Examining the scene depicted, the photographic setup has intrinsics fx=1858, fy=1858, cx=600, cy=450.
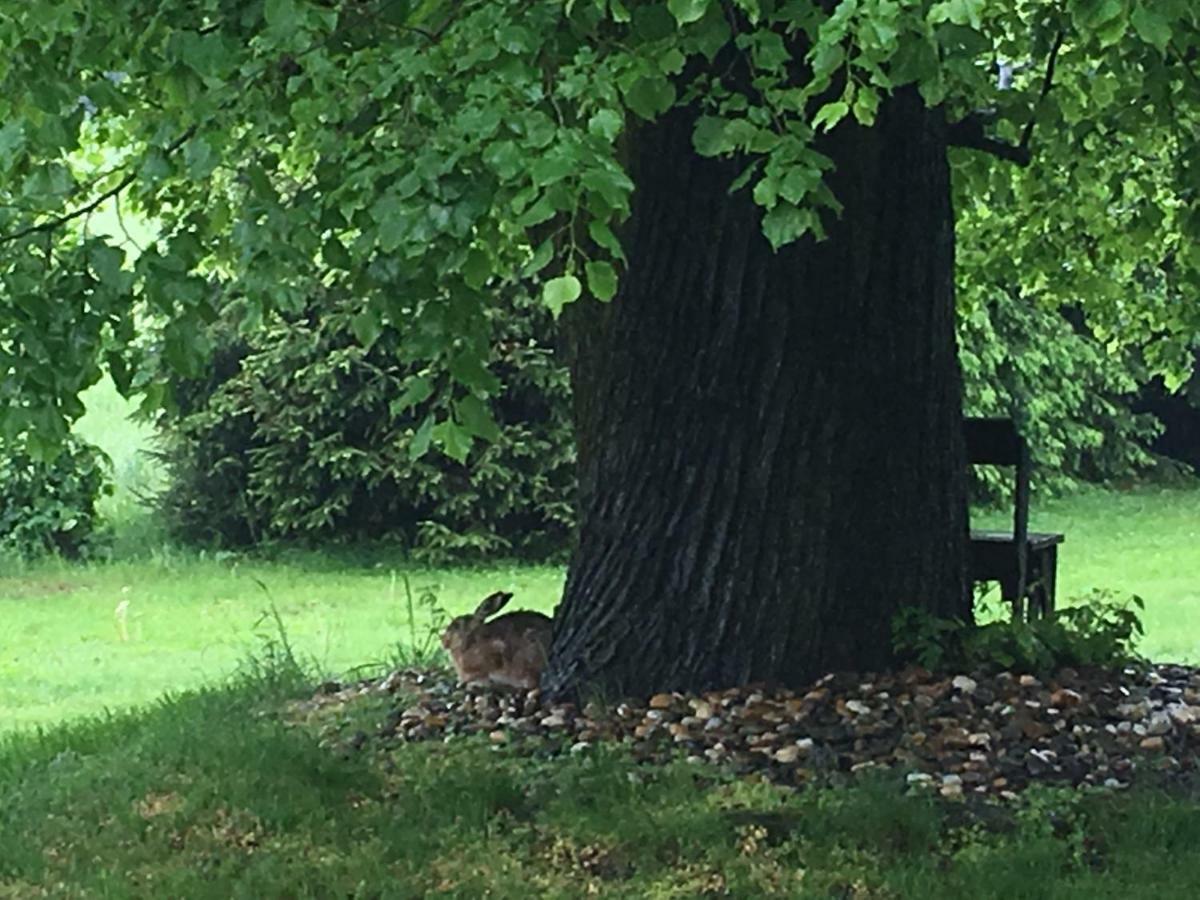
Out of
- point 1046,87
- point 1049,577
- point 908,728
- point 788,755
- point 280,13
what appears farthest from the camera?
point 1049,577

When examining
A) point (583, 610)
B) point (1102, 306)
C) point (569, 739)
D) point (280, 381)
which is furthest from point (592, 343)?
point (280, 381)

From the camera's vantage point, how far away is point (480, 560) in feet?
50.0

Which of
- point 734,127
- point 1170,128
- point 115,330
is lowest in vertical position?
point 115,330

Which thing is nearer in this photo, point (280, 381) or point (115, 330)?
point (115, 330)

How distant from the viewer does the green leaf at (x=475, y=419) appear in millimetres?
3830

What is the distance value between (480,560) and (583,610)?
355 inches

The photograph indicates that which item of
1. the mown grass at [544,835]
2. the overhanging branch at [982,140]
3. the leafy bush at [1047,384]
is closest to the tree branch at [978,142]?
the overhanging branch at [982,140]

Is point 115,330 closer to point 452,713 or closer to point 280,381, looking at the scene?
point 452,713

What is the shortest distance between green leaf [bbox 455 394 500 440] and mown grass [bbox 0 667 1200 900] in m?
1.43

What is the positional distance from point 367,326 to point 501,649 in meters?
2.93

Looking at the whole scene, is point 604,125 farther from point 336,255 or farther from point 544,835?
point 544,835

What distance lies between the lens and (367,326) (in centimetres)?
384

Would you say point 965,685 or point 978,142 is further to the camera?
point 978,142

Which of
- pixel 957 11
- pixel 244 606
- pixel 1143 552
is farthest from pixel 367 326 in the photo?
pixel 1143 552
